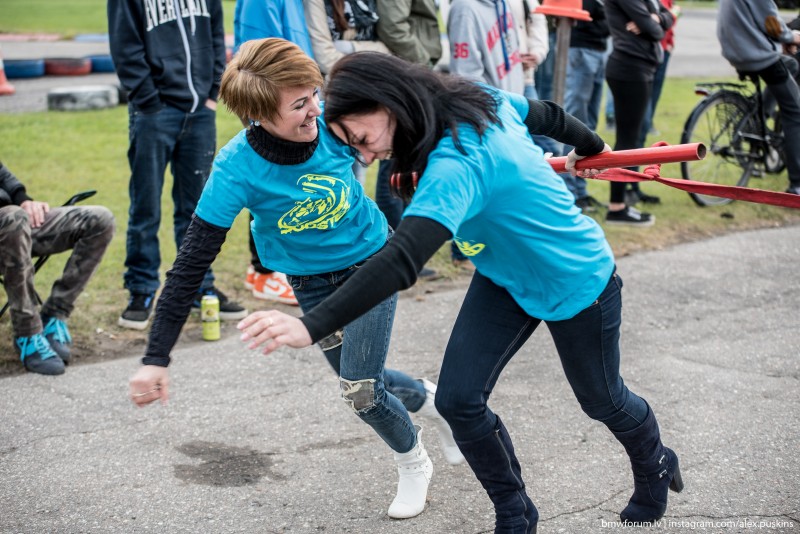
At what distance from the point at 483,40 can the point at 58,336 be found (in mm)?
3189

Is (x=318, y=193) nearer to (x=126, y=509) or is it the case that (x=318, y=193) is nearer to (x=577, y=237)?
(x=577, y=237)

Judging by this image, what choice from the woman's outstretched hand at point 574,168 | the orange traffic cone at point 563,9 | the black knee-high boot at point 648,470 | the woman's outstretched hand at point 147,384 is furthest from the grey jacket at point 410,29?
the woman's outstretched hand at point 147,384

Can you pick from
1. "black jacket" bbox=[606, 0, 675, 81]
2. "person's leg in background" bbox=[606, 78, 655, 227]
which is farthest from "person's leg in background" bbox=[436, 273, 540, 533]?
"black jacket" bbox=[606, 0, 675, 81]

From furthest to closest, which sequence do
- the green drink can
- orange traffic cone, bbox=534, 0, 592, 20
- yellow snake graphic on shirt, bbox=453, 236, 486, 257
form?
orange traffic cone, bbox=534, 0, 592, 20 → the green drink can → yellow snake graphic on shirt, bbox=453, 236, 486, 257

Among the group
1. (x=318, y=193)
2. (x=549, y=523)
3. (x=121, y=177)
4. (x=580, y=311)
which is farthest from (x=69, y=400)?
(x=121, y=177)

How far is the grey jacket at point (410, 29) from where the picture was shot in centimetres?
579

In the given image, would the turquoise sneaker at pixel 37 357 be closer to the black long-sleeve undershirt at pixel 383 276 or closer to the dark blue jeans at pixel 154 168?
the dark blue jeans at pixel 154 168

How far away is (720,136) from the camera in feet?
26.5

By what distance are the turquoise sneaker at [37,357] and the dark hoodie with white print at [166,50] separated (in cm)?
140

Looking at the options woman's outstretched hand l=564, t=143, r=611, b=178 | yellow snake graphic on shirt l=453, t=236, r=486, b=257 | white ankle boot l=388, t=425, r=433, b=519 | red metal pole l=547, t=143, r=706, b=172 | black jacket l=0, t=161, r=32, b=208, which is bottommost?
white ankle boot l=388, t=425, r=433, b=519

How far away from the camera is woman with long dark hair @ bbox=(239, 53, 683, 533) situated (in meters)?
2.37

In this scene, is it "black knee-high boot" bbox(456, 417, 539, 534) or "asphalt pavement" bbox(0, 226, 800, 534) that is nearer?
"black knee-high boot" bbox(456, 417, 539, 534)

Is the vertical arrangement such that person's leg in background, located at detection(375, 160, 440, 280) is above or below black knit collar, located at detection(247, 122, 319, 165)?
below

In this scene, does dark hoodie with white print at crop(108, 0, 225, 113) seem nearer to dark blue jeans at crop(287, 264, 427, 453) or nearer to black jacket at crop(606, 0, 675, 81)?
dark blue jeans at crop(287, 264, 427, 453)
